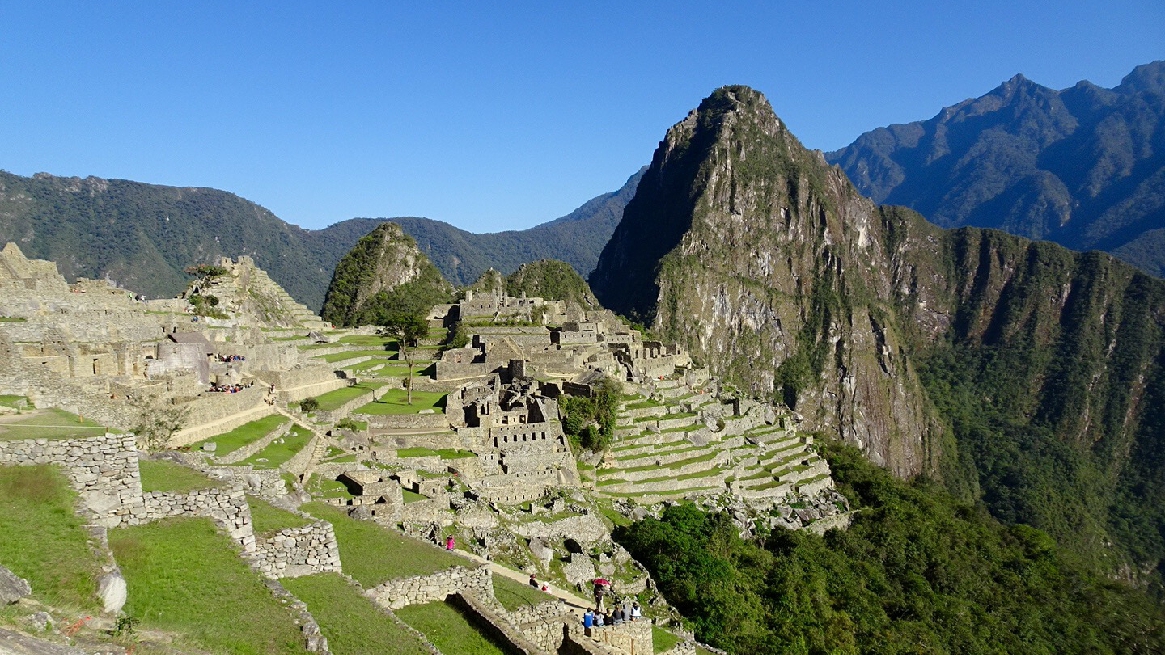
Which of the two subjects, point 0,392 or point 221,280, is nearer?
point 0,392

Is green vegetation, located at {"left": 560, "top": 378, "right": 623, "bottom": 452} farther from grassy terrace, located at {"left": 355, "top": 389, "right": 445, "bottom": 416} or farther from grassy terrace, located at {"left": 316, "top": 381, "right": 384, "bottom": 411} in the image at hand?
grassy terrace, located at {"left": 316, "top": 381, "right": 384, "bottom": 411}

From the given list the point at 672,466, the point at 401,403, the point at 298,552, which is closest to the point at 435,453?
the point at 401,403

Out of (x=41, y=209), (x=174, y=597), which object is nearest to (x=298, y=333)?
(x=174, y=597)

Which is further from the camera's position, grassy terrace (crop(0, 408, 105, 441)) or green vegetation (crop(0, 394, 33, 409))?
green vegetation (crop(0, 394, 33, 409))

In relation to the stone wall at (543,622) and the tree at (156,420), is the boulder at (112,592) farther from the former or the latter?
the tree at (156,420)

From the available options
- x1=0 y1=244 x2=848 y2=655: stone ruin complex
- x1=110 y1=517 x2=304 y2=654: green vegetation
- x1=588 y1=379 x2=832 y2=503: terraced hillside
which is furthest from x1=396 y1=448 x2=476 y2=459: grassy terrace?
x1=110 y1=517 x2=304 y2=654: green vegetation

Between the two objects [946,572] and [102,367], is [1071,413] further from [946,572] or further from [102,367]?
[102,367]
